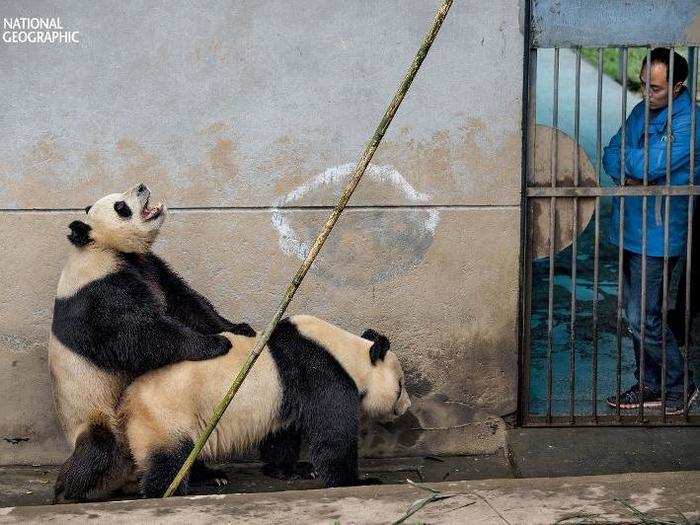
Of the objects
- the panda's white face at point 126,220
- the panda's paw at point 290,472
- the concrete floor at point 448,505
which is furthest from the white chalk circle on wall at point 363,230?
the concrete floor at point 448,505

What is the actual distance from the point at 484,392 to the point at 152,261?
191 centimetres

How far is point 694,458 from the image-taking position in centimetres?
562

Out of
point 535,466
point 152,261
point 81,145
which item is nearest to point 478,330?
point 535,466

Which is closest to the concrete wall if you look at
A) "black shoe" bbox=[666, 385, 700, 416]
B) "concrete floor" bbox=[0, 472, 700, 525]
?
"black shoe" bbox=[666, 385, 700, 416]

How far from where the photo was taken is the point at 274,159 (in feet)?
18.7

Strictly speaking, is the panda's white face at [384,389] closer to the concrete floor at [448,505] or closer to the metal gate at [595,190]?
the concrete floor at [448,505]

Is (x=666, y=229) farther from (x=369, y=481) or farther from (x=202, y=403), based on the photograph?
(x=202, y=403)

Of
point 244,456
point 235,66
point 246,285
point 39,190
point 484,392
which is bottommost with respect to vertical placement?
point 244,456

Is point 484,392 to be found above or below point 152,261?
below

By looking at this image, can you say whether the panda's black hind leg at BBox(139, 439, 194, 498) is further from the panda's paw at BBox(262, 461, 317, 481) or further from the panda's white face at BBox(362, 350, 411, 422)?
the panda's white face at BBox(362, 350, 411, 422)

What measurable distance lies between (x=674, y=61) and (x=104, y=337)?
319cm

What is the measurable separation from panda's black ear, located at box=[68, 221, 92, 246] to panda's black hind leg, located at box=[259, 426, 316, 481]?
52.4 inches

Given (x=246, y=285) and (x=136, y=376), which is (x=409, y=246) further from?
(x=136, y=376)

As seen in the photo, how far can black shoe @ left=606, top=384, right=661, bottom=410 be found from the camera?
20.2ft
